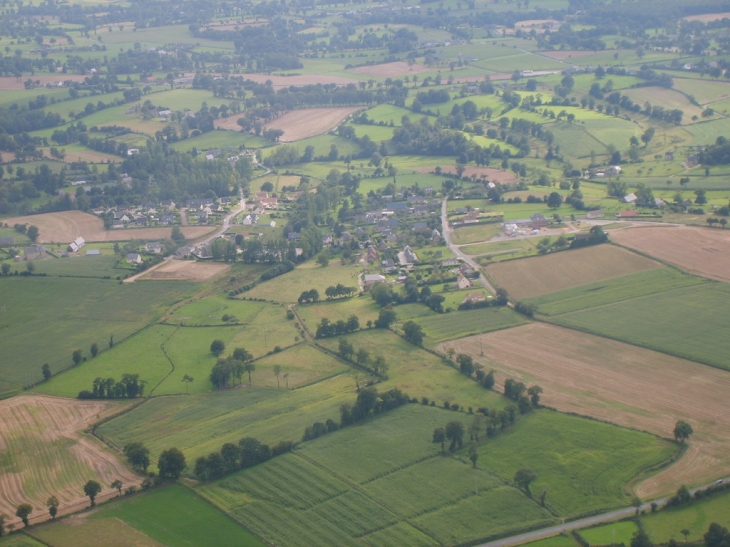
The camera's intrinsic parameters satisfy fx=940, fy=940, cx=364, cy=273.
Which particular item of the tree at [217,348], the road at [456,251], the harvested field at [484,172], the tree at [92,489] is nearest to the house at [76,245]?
the tree at [217,348]

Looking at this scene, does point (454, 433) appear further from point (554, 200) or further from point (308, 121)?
point (308, 121)

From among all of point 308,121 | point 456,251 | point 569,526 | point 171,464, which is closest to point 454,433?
point 569,526

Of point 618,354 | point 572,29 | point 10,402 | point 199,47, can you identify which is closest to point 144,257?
point 10,402

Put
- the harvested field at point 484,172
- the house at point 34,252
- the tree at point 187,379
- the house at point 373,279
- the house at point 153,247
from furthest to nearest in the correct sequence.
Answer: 1. the harvested field at point 484,172
2. the house at point 153,247
3. the house at point 34,252
4. the house at point 373,279
5. the tree at point 187,379

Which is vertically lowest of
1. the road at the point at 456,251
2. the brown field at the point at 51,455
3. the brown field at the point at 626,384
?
the brown field at the point at 51,455

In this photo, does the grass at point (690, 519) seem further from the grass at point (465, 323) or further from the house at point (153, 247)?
the house at point (153, 247)

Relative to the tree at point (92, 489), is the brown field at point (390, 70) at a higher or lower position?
higher

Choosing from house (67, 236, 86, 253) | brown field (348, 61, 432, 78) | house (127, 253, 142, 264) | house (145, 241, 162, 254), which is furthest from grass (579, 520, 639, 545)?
brown field (348, 61, 432, 78)
